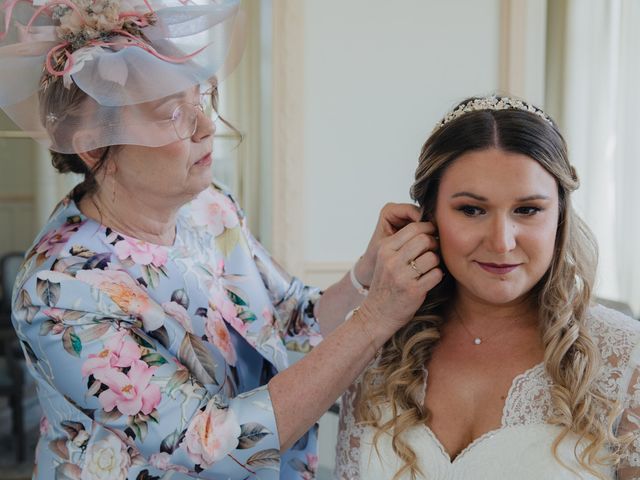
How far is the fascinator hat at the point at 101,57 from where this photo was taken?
126 cm

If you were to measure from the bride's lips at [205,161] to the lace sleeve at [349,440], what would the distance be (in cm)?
54

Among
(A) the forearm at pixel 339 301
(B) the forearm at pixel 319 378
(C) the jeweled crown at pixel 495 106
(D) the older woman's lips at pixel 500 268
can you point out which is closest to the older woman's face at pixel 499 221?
(D) the older woman's lips at pixel 500 268

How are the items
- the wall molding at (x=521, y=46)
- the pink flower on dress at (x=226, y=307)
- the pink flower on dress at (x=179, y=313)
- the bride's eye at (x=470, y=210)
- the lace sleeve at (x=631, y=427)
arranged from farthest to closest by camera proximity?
1. the wall molding at (x=521, y=46)
2. the pink flower on dress at (x=226, y=307)
3. the pink flower on dress at (x=179, y=313)
4. the bride's eye at (x=470, y=210)
5. the lace sleeve at (x=631, y=427)

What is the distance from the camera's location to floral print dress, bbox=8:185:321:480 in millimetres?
1251

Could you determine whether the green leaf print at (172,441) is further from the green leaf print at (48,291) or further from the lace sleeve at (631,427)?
the lace sleeve at (631,427)

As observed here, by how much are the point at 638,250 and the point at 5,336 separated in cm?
288

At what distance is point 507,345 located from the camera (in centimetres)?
143

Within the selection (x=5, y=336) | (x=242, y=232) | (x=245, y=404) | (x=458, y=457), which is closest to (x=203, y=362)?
(x=245, y=404)

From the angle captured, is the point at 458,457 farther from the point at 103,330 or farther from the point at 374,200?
the point at 374,200

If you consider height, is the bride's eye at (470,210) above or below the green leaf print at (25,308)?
above

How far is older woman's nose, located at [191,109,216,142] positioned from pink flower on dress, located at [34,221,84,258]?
27cm

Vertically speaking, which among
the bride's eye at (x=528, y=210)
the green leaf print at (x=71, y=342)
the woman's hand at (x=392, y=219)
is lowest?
the green leaf print at (x=71, y=342)

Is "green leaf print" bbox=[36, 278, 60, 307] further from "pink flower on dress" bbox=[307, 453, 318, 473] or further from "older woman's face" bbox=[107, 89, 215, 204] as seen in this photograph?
"pink flower on dress" bbox=[307, 453, 318, 473]

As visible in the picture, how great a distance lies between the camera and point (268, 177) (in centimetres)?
340
